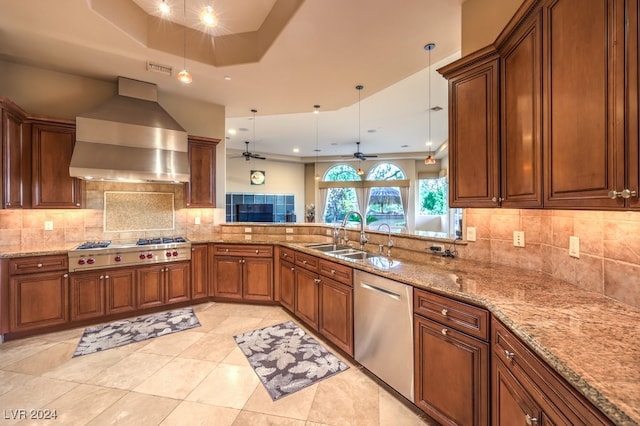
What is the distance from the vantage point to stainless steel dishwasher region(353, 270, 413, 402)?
6.01 feet

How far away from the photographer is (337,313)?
253cm

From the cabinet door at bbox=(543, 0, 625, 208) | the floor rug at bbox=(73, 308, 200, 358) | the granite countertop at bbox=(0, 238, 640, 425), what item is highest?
the cabinet door at bbox=(543, 0, 625, 208)

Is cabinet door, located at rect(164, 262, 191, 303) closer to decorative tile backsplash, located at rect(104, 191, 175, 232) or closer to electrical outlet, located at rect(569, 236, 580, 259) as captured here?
decorative tile backsplash, located at rect(104, 191, 175, 232)

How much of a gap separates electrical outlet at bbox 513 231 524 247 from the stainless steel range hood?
3.64 m

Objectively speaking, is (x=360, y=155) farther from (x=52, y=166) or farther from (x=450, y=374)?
(x=450, y=374)

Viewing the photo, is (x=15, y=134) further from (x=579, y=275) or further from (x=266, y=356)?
(x=579, y=275)

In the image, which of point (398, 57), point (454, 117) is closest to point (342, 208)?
point (398, 57)

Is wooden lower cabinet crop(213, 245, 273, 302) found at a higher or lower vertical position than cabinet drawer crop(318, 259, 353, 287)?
lower

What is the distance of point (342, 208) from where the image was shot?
10.1 metres

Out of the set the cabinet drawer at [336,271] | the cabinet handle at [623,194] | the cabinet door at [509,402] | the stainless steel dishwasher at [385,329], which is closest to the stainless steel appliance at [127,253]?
the cabinet drawer at [336,271]

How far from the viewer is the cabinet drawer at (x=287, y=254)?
3318 mm

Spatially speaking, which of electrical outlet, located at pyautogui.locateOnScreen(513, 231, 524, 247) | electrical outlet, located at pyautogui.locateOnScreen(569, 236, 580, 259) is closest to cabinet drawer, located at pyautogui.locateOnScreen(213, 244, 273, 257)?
electrical outlet, located at pyautogui.locateOnScreen(513, 231, 524, 247)

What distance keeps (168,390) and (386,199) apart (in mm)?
8666

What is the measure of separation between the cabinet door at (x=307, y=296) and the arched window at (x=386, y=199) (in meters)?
6.90
